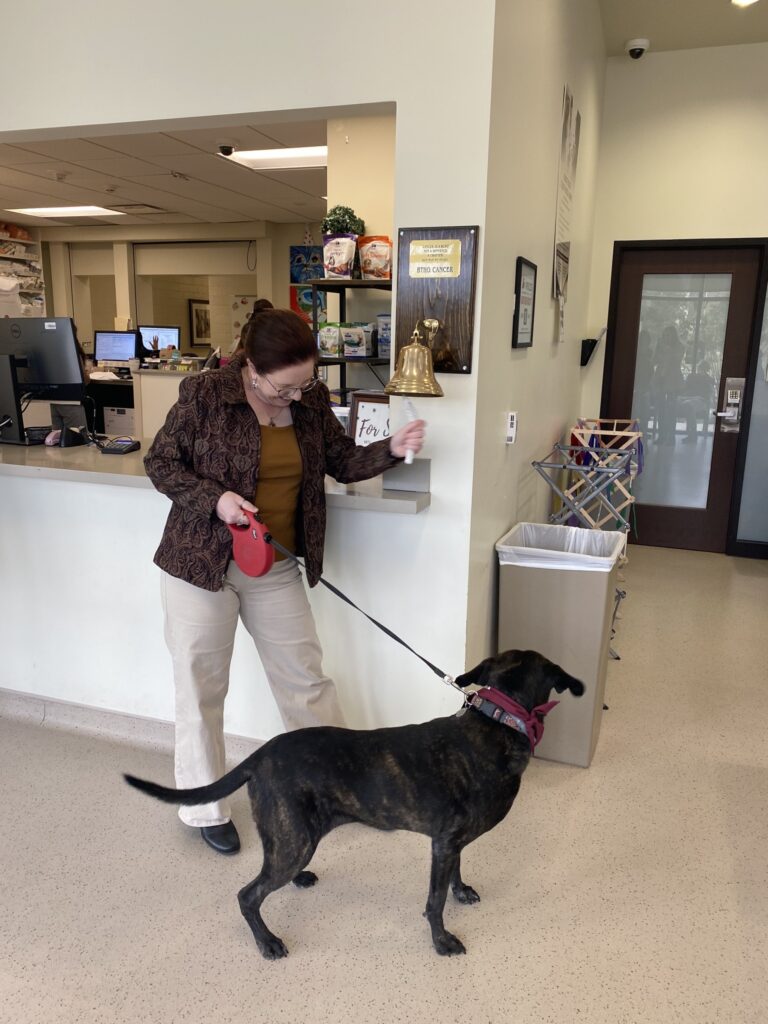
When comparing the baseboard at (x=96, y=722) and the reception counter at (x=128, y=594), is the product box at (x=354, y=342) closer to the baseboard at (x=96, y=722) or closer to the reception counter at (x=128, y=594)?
the reception counter at (x=128, y=594)

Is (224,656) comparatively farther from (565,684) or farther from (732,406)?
(732,406)

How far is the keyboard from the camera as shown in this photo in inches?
123

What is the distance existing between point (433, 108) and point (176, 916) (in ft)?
7.55

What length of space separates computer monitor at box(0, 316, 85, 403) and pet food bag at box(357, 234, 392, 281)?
1349 millimetres

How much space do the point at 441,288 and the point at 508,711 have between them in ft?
3.98

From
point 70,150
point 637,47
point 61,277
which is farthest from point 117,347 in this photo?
point 637,47

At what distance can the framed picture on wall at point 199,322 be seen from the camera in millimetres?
12047

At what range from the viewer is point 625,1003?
168 cm

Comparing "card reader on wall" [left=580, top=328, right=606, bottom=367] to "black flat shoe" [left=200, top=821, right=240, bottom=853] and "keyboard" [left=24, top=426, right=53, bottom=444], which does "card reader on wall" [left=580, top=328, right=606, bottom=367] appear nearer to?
"keyboard" [left=24, top=426, right=53, bottom=444]

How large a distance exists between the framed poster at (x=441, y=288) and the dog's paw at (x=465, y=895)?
4.72ft

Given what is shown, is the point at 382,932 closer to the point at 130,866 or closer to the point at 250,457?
the point at 130,866

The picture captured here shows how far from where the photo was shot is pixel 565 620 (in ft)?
8.31

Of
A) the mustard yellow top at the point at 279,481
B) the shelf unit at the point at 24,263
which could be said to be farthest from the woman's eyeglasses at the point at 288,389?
the shelf unit at the point at 24,263

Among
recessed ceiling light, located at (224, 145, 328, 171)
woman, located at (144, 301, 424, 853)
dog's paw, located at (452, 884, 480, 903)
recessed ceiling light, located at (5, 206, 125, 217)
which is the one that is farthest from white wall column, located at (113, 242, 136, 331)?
dog's paw, located at (452, 884, 480, 903)
